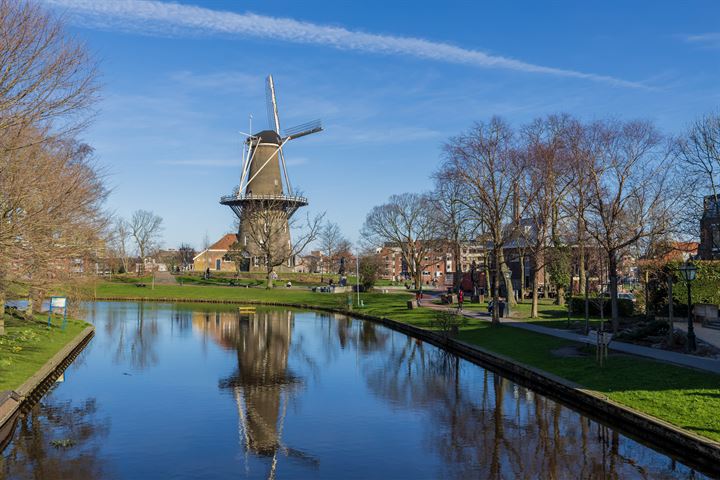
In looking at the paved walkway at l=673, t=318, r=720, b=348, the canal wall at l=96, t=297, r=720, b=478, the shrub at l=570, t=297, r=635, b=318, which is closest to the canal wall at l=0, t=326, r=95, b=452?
Answer: the canal wall at l=96, t=297, r=720, b=478

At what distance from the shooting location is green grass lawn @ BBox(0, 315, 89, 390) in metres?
19.3

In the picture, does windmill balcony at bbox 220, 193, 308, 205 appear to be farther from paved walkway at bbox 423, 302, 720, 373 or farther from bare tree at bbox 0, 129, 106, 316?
bare tree at bbox 0, 129, 106, 316

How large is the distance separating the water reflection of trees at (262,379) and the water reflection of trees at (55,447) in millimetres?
3317

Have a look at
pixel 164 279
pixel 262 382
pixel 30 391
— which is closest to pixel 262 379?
pixel 262 382

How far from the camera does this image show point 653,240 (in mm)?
34969

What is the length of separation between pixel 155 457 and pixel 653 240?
2983cm

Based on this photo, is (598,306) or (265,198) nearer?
(598,306)

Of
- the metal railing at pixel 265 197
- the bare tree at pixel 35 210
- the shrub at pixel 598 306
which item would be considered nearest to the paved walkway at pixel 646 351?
the shrub at pixel 598 306

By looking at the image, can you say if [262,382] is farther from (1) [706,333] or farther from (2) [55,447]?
(1) [706,333]

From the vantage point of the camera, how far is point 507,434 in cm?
1558

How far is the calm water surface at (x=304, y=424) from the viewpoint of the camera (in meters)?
12.9

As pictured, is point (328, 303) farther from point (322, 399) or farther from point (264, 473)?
point (264, 473)

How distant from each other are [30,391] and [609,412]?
1594 centimetres

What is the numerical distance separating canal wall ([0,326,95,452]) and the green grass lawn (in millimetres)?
223
